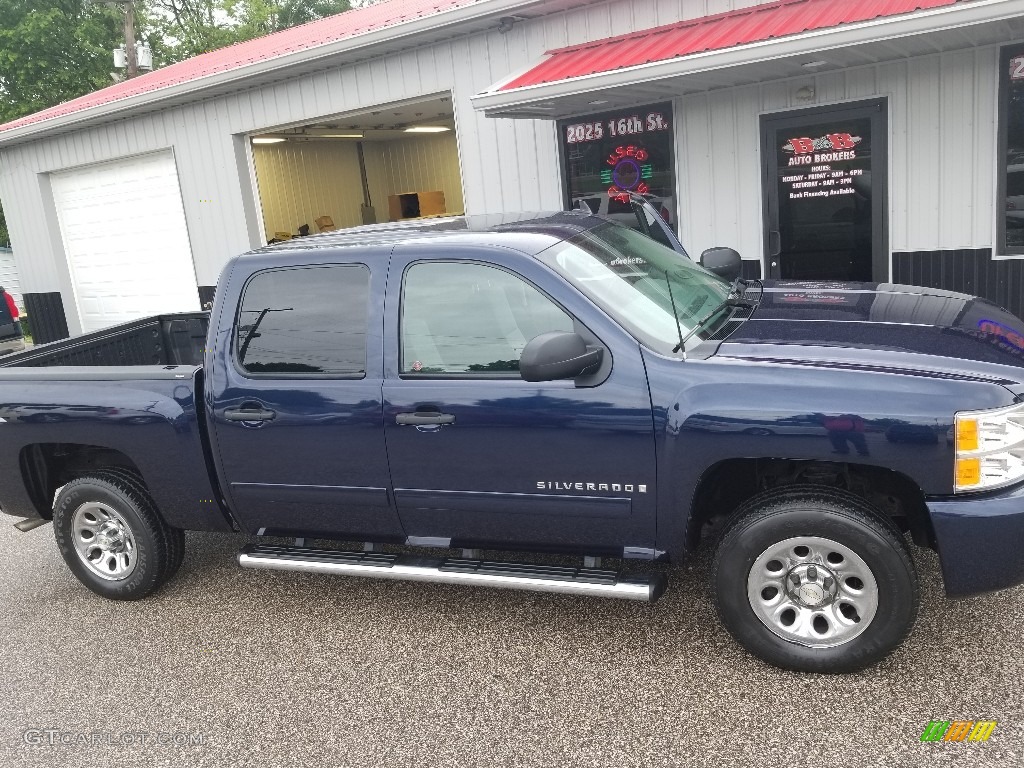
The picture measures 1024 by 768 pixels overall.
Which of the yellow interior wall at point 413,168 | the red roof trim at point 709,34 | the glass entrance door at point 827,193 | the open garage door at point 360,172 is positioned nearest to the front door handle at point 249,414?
the red roof trim at point 709,34

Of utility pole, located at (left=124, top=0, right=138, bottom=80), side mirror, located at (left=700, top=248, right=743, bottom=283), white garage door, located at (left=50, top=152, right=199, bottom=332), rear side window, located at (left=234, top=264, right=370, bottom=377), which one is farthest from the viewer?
utility pole, located at (left=124, top=0, right=138, bottom=80)

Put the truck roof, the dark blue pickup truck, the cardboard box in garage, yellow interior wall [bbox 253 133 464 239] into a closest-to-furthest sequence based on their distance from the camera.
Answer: the dark blue pickup truck → the truck roof → yellow interior wall [bbox 253 133 464 239] → the cardboard box in garage

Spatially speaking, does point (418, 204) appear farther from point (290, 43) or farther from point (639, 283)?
point (639, 283)

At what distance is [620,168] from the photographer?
357 inches

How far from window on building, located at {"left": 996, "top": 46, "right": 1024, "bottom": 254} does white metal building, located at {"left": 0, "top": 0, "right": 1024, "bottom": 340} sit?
0.01 meters

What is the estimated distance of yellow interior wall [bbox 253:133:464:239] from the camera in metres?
16.2

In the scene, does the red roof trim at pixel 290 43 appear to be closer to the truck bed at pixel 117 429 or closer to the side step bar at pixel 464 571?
the truck bed at pixel 117 429

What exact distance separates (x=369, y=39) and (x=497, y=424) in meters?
7.35

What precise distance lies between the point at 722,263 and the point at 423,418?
2.44 m

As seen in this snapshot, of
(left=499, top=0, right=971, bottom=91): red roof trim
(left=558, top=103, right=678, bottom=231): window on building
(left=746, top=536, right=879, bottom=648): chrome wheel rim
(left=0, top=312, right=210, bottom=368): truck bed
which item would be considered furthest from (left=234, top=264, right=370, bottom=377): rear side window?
(left=558, top=103, right=678, bottom=231): window on building

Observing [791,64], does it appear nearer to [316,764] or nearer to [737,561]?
[737,561]

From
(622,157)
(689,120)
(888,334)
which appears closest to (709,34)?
(689,120)

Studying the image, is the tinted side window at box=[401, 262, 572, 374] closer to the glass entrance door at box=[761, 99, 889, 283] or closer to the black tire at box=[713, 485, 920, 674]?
the black tire at box=[713, 485, 920, 674]

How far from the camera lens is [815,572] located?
11.1 feet
